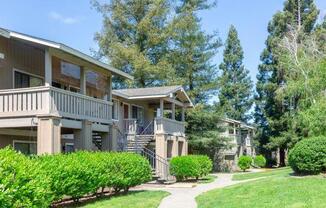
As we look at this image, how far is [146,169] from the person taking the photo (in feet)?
60.0

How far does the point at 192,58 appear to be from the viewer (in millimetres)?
43438

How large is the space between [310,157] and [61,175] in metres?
10.8

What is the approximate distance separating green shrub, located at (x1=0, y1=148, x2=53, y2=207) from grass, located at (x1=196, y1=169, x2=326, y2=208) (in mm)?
6211

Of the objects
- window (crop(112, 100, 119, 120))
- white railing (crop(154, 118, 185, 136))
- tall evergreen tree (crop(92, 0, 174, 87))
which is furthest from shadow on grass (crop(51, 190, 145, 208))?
tall evergreen tree (crop(92, 0, 174, 87))

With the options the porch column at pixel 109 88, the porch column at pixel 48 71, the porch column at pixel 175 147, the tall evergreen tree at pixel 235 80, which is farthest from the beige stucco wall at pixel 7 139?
the tall evergreen tree at pixel 235 80

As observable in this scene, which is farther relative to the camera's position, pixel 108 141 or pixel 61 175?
pixel 108 141

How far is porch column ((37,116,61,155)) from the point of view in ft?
50.3

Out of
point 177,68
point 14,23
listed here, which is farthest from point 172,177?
→ point 177,68

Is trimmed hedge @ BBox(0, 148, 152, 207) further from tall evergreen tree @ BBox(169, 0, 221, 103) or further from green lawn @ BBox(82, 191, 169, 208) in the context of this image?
tall evergreen tree @ BBox(169, 0, 221, 103)

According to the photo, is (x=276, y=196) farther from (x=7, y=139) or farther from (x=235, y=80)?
(x=235, y=80)

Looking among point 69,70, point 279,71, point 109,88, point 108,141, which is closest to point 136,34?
point 279,71

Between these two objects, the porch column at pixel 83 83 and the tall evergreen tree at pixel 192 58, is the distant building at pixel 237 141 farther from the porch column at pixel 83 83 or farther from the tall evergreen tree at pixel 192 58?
the porch column at pixel 83 83

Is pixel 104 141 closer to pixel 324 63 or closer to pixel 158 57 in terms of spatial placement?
pixel 324 63

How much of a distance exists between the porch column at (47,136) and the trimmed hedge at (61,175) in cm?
133
